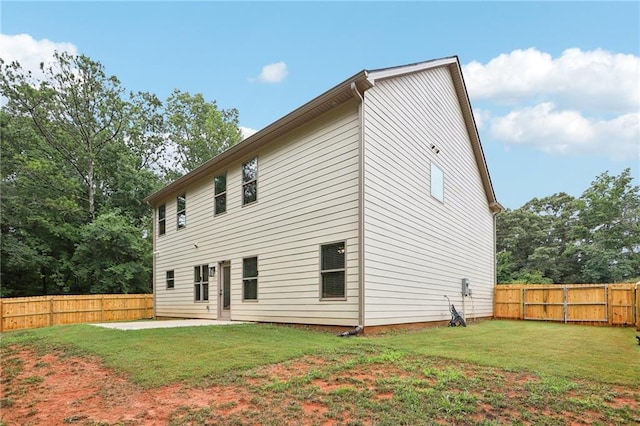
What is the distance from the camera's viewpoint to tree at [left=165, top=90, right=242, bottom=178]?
1164 inches

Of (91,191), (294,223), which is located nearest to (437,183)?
(294,223)

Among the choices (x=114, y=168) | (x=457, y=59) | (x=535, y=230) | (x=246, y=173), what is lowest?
(x=535, y=230)

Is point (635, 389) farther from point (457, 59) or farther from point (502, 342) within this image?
point (457, 59)

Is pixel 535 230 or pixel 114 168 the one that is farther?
pixel 535 230

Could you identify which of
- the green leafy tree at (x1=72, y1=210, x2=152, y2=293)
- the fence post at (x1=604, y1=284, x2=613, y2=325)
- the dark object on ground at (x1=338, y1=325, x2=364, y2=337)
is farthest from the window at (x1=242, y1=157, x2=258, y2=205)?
the green leafy tree at (x1=72, y1=210, x2=152, y2=293)

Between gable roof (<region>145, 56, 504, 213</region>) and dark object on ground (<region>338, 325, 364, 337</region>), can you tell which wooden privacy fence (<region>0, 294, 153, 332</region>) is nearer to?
gable roof (<region>145, 56, 504, 213</region>)

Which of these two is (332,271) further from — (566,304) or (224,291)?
(566,304)

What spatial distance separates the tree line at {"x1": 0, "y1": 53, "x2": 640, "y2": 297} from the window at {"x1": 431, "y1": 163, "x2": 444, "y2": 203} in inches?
668

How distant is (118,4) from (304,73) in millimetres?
9203

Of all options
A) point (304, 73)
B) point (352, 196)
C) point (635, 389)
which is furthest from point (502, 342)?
point (304, 73)

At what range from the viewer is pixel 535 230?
30.6 metres

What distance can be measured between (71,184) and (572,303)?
24882mm

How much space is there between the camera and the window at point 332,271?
8.39 metres

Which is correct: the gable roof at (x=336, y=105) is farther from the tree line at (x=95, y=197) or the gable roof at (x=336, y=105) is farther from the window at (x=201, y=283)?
the tree line at (x=95, y=197)
